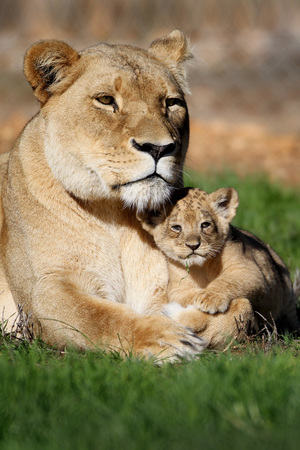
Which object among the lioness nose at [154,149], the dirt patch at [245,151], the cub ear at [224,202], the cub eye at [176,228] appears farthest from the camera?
the dirt patch at [245,151]

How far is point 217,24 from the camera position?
16672 mm

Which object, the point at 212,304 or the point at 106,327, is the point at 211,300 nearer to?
the point at 212,304

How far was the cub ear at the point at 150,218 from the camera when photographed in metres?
4.45

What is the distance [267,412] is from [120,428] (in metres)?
0.56

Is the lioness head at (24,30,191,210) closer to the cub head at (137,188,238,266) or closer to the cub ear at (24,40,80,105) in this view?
the cub ear at (24,40,80,105)

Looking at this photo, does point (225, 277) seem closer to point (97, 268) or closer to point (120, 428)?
point (97, 268)

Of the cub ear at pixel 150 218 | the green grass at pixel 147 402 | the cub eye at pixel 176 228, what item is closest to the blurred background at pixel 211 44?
the cub ear at pixel 150 218

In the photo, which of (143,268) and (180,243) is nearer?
(180,243)

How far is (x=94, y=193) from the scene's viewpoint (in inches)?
172

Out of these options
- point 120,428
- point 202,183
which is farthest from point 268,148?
point 120,428


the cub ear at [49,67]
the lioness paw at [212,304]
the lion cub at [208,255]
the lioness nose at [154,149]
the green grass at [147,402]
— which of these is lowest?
the green grass at [147,402]

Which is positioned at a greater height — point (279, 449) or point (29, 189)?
point (29, 189)

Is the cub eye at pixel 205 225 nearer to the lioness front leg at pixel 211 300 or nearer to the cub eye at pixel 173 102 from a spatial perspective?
the lioness front leg at pixel 211 300

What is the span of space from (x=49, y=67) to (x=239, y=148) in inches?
312
